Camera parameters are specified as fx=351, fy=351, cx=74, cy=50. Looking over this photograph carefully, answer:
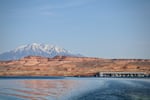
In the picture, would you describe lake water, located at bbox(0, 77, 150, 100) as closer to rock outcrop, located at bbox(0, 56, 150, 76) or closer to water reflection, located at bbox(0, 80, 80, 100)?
water reflection, located at bbox(0, 80, 80, 100)

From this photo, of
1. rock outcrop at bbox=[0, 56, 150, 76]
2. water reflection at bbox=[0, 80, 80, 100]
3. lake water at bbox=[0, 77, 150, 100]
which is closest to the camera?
lake water at bbox=[0, 77, 150, 100]

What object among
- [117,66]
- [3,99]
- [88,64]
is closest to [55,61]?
[88,64]

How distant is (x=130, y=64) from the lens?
12350cm

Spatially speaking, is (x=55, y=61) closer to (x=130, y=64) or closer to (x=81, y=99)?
(x=130, y=64)

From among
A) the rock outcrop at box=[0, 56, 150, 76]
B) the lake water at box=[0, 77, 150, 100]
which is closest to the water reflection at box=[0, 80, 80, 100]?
the lake water at box=[0, 77, 150, 100]

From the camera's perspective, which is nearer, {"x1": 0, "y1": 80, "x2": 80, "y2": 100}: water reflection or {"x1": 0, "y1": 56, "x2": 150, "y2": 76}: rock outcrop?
{"x1": 0, "y1": 80, "x2": 80, "y2": 100}: water reflection

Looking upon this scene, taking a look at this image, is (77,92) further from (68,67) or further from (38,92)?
(68,67)

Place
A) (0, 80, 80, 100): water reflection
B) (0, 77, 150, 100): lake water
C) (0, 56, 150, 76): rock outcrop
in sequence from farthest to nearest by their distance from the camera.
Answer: (0, 56, 150, 76): rock outcrop < (0, 80, 80, 100): water reflection < (0, 77, 150, 100): lake water

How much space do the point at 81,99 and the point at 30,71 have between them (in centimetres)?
9616

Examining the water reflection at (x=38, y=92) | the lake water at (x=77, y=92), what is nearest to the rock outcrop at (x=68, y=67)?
the lake water at (x=77, y=92)

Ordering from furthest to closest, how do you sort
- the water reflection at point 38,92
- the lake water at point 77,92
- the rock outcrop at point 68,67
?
1. the rock outcrop at point 68,67
2. the water reflection at point 38,92
3. the lake water at point 77,92

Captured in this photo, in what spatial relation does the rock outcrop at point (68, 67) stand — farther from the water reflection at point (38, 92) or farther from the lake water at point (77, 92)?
the water reflection at point (38, 92)

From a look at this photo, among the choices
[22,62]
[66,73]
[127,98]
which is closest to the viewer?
[127,98]

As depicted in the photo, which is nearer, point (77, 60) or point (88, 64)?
point (88, 64)
